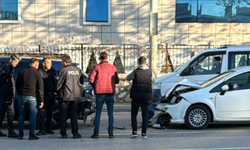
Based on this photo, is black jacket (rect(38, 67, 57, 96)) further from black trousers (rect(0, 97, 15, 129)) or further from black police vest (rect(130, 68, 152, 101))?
black police vest (rect(130, 68, 152, 101))

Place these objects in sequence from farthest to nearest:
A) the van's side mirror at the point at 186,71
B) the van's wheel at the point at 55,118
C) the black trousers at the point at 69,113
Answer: the van's side mirror at the point at 186,71 → the van's wheel at the point at 55,118 → the black trousers at the point at 69,113

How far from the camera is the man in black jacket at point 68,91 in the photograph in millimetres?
9359

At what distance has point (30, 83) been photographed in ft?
30.5

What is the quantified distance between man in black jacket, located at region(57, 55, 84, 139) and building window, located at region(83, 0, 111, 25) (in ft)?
40.0

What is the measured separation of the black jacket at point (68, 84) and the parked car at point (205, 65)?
3.46 m

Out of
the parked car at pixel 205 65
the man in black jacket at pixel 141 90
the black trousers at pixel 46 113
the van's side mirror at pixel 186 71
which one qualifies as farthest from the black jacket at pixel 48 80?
the van's side mirror at pixel 186 71

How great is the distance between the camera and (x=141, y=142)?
8969mm

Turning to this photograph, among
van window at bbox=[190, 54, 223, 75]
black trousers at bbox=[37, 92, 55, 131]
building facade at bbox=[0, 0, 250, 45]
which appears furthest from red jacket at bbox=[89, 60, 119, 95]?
building facade at bbox=[0, 0, 250, 45]

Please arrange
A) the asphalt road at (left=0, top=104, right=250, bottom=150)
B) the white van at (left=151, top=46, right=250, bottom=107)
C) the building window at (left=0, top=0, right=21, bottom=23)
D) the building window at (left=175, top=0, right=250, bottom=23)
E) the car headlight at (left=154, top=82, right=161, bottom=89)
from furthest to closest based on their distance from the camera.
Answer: the building window at (left=175, top=0, right=250, bottom=23), the building window at (left=0, top=0, right=21, bottom=23), the car headlight at (left=154, top=82, right=161, bottom=89), the white van at (left=151, top=46, right=250, bottom=107), the asphalt road at (left=0, top=104, right=250, bottom=150)

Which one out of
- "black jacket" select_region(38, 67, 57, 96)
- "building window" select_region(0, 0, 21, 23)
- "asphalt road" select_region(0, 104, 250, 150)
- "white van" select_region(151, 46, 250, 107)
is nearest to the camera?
"asphalt road" select_region(0, 104, 250, 150)

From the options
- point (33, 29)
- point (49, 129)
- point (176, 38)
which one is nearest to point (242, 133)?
point (49, 129)

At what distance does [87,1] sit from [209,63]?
10.4 metres

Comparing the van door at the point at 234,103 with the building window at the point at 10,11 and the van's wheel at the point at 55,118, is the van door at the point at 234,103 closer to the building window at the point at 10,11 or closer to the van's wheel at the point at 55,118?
the van's wheel at the point at 55,118

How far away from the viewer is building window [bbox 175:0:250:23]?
21.6 meters
